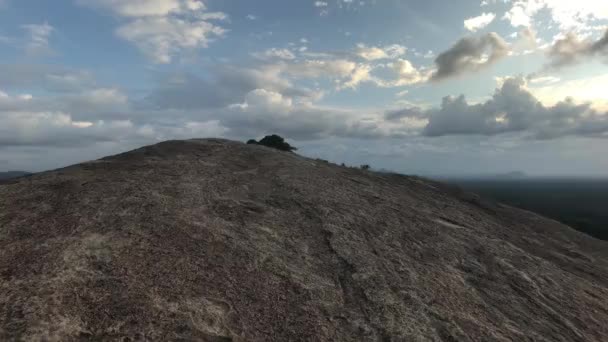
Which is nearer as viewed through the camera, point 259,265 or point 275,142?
point 259,265

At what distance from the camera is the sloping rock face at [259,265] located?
1197 cm

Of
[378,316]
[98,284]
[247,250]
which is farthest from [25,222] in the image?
[378,316]

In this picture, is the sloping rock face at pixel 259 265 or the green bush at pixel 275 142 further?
the green bush at pixel 275 142

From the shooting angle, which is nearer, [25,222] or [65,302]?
[65,302]

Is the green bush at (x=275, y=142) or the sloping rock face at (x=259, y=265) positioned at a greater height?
the green bush at (x=275, y=142)

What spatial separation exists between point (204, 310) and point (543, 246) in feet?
72.6

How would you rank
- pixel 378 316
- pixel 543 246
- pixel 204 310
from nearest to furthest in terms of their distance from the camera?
1. pixel 204 310
2. pixel 378 316
3. pixel 543 246

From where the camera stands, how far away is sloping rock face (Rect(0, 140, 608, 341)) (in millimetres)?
11969

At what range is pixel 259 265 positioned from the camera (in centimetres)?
1516

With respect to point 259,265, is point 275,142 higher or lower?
higher

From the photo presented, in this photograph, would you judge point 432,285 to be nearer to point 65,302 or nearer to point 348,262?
point 348,262

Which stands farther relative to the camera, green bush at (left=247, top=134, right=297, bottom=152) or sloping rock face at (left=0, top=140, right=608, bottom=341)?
green bush at (left=247, top=134, right=297, bottom=152)

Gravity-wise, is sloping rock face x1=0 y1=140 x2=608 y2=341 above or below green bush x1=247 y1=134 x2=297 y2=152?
below

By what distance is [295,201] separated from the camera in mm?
21422
